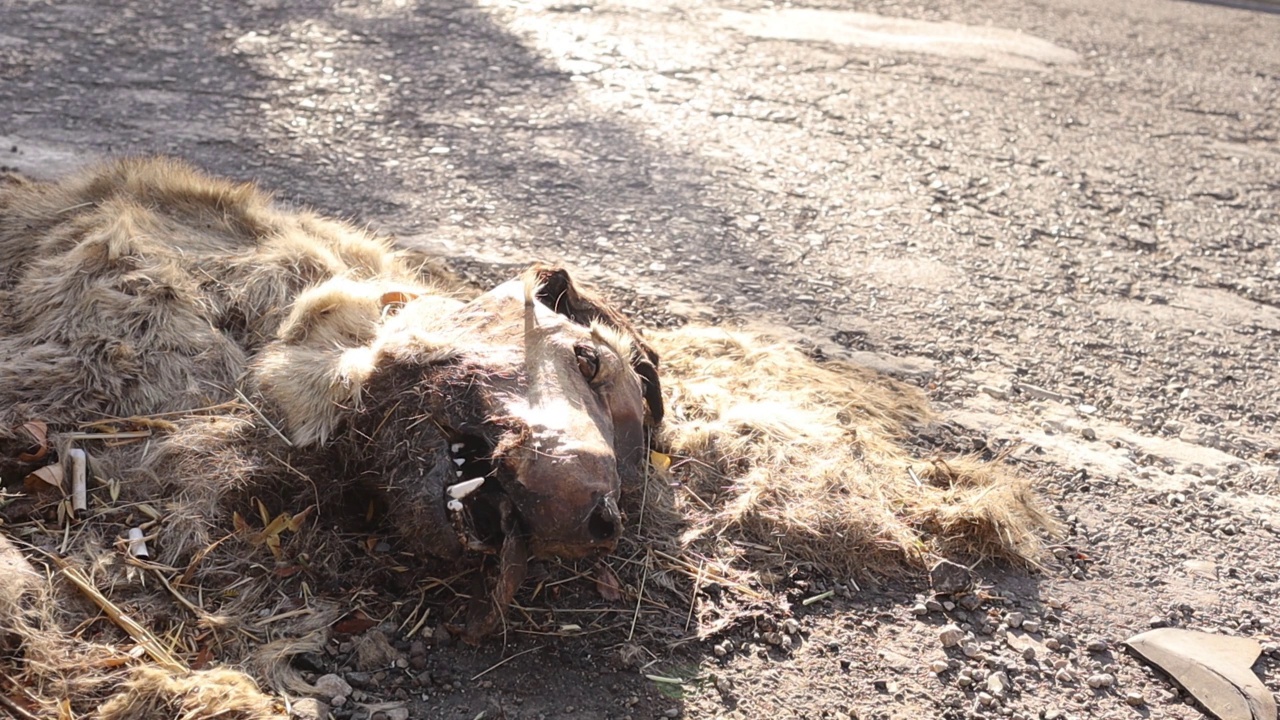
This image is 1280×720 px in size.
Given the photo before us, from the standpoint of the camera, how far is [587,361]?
2559mm

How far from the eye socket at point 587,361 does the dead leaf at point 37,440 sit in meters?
1.27

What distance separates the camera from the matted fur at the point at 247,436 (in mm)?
2371

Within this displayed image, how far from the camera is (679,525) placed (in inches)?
113

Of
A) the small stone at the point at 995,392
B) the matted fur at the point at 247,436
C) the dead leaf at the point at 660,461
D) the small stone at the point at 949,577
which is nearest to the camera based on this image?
the matted fur at the point at 247,436

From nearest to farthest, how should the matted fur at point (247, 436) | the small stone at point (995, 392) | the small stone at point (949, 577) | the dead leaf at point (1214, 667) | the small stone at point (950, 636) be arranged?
1. the matted fur at point (247, 436)
2. the dead leaf at point (1214, 667)
3. the small stone at point (950, 636)
4. the small stone at point (949, 577)
5. the small stone at point (995, 392)

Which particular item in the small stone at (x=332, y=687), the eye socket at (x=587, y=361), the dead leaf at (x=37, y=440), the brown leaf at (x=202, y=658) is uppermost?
the eye socket at (x=587, y=361)

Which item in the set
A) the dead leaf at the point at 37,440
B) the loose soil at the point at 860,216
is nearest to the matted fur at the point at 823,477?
the loose soil at the point at 860,216

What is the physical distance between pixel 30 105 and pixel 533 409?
395 cm

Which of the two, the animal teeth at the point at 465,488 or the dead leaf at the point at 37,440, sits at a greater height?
the animal teeth at the point at 465,488

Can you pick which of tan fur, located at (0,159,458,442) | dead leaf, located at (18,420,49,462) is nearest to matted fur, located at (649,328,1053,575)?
tan fur, located at (0,159,458,442)

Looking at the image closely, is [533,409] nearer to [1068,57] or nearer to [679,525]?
[679,525]

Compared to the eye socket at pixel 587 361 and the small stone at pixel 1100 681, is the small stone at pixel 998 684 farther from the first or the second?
the eye socket at pixel 587 361

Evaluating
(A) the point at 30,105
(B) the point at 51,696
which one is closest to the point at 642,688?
(B) the point at 51,696

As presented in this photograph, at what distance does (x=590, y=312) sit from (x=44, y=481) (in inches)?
54.1
